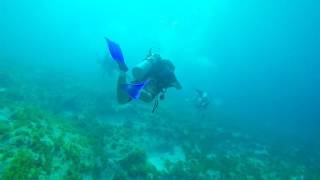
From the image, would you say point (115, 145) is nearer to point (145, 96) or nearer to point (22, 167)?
point (22, 167)

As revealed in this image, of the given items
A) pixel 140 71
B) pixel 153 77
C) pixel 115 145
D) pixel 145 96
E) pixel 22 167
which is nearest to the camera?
pixel 145 96

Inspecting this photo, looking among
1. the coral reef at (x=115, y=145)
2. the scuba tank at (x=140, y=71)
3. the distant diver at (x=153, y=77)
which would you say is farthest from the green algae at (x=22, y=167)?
the scuba tank at (x=140, y=71)

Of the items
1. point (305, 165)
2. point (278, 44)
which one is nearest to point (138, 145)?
point (305, 165)

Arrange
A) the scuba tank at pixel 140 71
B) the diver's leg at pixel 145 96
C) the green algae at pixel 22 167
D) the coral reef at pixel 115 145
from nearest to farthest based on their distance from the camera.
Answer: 1. the diver's leg at pixel 145 96
2. the scuba tank at pixel 140 71
3. the green algae at pixel 22 167
4. the coral reef at pixel 115 145

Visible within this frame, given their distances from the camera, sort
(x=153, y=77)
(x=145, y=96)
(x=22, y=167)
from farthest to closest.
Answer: (x=22, y=167), (x=153, y=77), (x=145, y=96)

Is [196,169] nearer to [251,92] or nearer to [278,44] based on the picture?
[251,92]

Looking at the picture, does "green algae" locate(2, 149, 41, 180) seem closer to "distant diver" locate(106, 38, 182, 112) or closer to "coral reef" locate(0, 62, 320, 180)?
"coral reef" locate(0, 62, 320, 180)

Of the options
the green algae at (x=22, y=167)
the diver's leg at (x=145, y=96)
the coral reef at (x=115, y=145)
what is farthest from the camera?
the coral reef at (x=115, y=145)

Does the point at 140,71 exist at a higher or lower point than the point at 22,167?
higher

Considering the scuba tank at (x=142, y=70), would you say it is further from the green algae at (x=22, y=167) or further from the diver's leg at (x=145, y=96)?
the green algae at (x=22, y=167)

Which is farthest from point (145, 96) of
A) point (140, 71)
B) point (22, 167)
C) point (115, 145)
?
point (115, 145)

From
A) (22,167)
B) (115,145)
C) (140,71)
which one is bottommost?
(22,167)

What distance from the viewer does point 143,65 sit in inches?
175

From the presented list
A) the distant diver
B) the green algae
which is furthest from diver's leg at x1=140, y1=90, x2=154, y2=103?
the green algae
